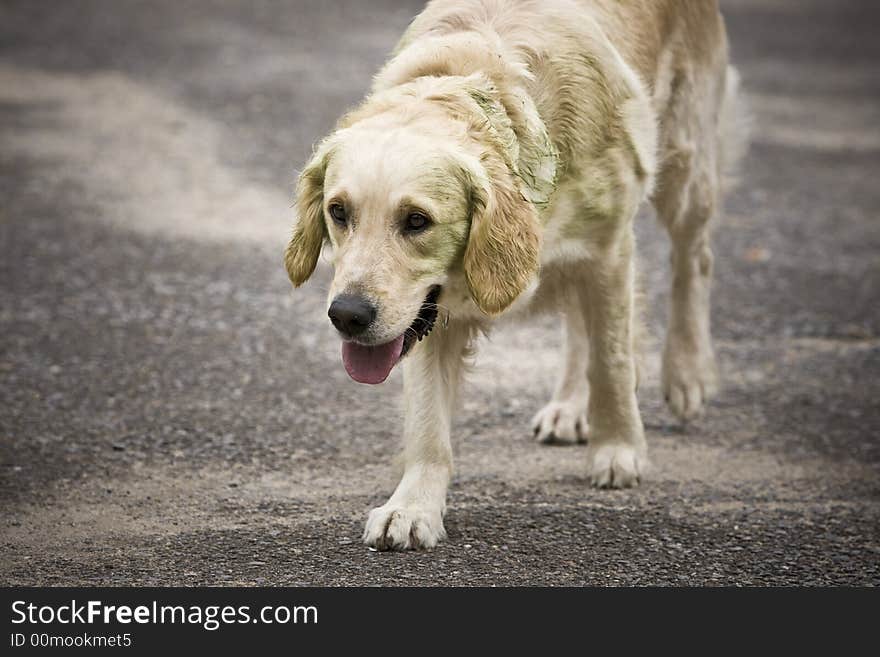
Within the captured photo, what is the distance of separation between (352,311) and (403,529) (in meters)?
0.90

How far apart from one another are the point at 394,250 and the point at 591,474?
1657 mm

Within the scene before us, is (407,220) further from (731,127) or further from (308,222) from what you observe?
(731,127)

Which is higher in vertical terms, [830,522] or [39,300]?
[39,300]

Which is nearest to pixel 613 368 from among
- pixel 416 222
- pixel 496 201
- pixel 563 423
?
pixel 563 423

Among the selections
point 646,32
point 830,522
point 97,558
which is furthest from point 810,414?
point 97,558

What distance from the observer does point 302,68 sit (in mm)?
13219

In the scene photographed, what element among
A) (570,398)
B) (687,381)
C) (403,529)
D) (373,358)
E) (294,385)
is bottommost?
(403,529)

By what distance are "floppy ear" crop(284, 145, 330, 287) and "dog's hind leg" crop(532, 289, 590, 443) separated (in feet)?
5.36

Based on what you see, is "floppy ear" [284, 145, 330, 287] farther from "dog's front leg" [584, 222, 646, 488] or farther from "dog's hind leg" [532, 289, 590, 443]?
"dog's hind leg" [532, 289, 590, 443]

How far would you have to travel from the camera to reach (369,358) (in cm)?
421

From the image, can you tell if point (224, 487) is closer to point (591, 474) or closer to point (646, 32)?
point (591, 474)

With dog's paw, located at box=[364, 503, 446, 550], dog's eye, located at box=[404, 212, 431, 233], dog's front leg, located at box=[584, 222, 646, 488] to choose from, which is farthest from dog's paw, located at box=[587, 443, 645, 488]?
dog's eye, located at box=[404, 212, 431, 233]

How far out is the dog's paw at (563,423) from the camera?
587 cm

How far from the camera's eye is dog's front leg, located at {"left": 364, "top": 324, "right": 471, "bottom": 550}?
4.50 m
